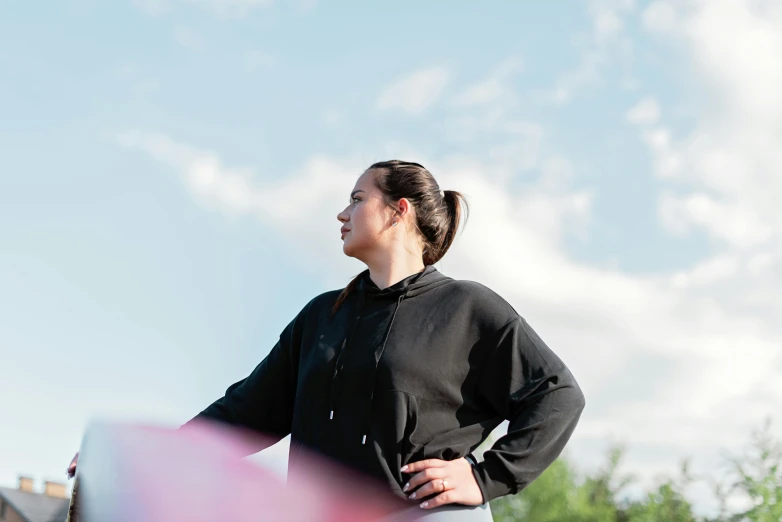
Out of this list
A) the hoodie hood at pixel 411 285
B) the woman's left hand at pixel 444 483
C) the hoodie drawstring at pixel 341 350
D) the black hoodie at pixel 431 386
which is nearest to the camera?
the woman's left hand at pixel 444 483

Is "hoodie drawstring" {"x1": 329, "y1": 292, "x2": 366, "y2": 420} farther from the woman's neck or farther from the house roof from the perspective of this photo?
the house roof

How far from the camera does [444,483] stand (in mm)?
2703

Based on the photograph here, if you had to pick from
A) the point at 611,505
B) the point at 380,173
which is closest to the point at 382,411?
the point at 380,173

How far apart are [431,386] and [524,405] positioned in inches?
12.2

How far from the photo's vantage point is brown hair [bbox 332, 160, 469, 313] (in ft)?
11.0

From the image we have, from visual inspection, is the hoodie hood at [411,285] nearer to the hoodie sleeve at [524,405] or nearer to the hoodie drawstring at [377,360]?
the hoodie drawstring at [377,360]

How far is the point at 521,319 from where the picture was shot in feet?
10.3

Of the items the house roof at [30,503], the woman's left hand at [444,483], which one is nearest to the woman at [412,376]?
the woman's left hand at [444,483]

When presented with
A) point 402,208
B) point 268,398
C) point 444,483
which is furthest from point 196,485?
point 402,208

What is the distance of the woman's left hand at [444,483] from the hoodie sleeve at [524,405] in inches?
1.5

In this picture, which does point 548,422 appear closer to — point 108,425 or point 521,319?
point 521,319

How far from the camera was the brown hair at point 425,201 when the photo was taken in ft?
11.0

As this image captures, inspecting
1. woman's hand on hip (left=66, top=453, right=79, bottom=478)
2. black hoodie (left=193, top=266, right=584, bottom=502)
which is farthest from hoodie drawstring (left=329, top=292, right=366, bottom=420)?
woman's hand on hip (left=66, top=453, right=79, bottom=478)

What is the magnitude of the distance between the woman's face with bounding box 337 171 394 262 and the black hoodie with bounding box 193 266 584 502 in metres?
0.15
